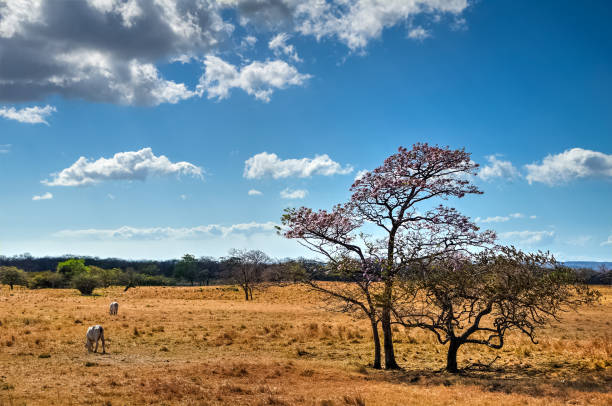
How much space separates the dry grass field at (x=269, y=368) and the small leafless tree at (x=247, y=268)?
32.9 meters

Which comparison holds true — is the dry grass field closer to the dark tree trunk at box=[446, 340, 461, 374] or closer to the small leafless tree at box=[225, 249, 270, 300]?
the dark tree trunk at box=[446, 340, 461, 374]

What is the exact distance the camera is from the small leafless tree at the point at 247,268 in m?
65.6

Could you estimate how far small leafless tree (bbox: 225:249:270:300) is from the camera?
6562 cm

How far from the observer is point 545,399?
1216 centimetres

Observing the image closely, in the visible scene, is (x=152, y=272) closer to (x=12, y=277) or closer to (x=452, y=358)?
(x=12, y=277)

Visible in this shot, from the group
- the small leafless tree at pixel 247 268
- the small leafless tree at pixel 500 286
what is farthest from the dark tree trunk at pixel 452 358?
the small leafless tree at pixel 247 268

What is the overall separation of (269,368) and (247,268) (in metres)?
53.4

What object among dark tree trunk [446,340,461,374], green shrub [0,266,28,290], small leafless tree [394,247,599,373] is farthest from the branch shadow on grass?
green shrub [0,266,28,290]

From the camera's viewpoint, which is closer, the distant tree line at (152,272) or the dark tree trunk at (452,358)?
the dark tree trunk at (452,358)

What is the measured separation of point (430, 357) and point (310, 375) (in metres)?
8.41

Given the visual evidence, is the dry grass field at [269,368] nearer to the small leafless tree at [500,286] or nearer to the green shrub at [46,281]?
→ the small leafless tree at [500,286]

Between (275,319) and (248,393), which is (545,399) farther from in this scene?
(275,319)

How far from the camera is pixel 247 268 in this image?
6975 cm

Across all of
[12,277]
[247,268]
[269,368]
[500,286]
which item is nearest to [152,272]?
[12,277]
